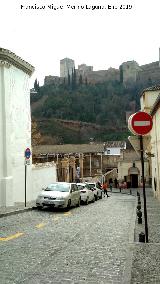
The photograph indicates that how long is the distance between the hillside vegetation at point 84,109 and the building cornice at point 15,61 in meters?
88.0

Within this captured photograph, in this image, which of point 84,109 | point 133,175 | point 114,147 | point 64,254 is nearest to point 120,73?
point 84,109

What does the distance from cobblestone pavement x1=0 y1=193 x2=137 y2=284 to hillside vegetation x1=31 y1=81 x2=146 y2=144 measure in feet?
326

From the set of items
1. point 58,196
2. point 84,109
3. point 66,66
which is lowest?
point 58,196

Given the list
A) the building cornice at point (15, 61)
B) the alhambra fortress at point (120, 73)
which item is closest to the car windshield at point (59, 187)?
the building cornice at point (15, 61)

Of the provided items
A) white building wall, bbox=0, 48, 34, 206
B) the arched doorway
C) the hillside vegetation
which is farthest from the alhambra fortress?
white building wall, bbox=0, 48, 34, 206

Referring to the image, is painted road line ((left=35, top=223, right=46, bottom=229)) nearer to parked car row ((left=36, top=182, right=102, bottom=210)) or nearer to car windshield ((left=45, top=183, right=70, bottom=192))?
parked car row ((left=36, top=182, right=102, bottom=210))

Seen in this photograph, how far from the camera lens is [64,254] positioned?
8.49 meters

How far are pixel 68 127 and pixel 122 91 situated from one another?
38.8 meters

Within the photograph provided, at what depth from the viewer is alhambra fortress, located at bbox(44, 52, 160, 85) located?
550 feet

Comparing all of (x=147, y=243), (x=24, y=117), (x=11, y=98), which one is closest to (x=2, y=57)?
(x=11, y=98)

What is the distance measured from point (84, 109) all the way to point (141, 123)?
129 meters

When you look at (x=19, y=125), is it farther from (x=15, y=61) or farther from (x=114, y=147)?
(x=114, y=147)

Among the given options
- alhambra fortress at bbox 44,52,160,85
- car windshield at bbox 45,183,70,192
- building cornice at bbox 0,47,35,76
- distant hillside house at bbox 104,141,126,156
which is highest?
alhambra fortress at bbox 44,52,160,85

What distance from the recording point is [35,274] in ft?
22.3
